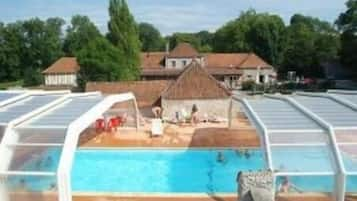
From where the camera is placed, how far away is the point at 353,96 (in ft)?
41.9

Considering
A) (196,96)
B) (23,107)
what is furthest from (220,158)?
(196,96)

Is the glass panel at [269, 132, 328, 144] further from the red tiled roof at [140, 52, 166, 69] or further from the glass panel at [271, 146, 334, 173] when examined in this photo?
the red tiled roof at [140, 52, 166, 69]

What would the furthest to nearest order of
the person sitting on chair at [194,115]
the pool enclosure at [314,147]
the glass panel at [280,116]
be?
the person sitting on chair at [194,115] → the glass panel at [280,116] → the pool enclosure at [314,147]

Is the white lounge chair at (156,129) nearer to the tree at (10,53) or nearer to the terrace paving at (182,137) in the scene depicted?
the terrace paving at (182,137)

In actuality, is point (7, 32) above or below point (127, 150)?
above

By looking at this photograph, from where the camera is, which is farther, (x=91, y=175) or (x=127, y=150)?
(x=127, y=150)

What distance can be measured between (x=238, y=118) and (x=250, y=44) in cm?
4007

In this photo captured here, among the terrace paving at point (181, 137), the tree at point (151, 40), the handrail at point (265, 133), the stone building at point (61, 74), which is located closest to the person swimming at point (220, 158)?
the terrace paving at point (181, 137)

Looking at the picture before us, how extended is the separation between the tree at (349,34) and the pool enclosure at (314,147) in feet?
118

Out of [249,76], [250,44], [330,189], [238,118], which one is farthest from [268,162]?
[250,44]

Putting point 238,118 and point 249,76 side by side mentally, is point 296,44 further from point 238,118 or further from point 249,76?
point 238,118

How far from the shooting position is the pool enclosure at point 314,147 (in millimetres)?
8672

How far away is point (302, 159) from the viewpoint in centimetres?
893

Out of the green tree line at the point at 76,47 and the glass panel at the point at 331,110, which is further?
the green tree line at the point at 76,47
